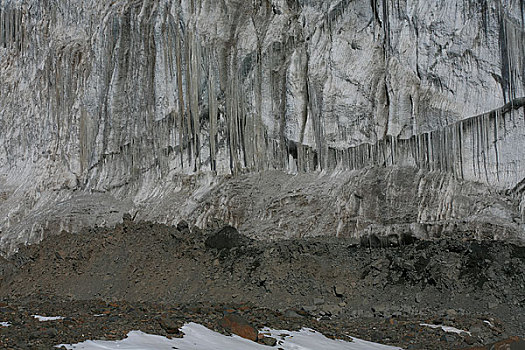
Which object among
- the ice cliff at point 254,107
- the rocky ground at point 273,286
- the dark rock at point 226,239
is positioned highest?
the ice cliff at point 254,107

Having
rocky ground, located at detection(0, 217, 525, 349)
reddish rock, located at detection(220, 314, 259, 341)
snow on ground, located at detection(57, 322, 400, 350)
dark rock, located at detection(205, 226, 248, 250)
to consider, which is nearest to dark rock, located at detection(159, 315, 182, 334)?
rocky ground, located at detection(0, 217, 525, 349)

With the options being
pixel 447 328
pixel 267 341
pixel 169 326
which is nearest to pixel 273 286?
pixel 447 328

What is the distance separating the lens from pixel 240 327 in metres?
10.6

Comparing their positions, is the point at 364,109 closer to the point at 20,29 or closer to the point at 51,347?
the point at 51,347

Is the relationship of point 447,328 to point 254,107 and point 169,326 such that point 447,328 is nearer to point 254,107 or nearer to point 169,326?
point 169,326

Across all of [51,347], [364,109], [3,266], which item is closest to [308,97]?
[364,109]

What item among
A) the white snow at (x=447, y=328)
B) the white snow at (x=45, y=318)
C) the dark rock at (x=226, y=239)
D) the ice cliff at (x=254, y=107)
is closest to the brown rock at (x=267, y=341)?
the white snow at (x=45, y=318)

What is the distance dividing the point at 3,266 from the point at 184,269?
9.25 m

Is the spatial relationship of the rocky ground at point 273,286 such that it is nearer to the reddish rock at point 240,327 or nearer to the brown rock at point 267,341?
the reddish rock at point 240,327

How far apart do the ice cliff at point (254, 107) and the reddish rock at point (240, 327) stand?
967cm

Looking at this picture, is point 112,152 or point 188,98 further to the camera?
point 112,152

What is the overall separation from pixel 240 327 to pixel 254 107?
1426 cm

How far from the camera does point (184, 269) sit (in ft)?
63.2

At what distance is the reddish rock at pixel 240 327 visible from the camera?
34.2 ft
